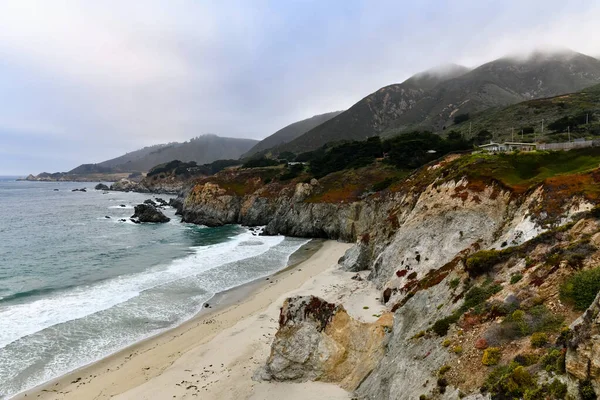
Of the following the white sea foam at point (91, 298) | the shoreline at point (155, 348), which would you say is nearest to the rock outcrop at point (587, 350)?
the shoreline at point (155, 348)

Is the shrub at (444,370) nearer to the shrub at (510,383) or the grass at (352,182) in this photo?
the shrub at (510,383)

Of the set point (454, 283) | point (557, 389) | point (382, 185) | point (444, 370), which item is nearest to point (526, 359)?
point (557, 389)

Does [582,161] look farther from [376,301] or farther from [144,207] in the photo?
[144,207]

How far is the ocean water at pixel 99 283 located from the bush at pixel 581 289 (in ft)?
→ 74.0

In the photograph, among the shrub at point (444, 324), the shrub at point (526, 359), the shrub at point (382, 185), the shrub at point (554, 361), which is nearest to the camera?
the shrub at point (554, 361)

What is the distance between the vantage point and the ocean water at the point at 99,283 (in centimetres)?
2039

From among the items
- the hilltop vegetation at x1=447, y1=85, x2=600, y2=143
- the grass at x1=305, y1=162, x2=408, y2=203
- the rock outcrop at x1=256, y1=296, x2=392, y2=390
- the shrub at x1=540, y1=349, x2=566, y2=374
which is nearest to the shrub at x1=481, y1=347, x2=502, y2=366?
the shrub at x1=540, y1=349, x2=566, y2=374

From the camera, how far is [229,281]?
3422 cm

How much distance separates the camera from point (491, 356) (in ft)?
28.7

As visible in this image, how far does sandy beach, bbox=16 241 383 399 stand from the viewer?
48.2 ft

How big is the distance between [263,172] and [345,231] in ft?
149

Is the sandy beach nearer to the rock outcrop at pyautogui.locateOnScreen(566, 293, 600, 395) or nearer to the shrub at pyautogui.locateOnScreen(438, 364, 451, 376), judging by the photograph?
the shrub at pyautogui.locateOnScreen(438, 364, 451, 376)

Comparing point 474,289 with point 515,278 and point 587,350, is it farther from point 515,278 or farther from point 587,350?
point 587,350

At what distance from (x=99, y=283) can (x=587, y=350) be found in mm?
36512
